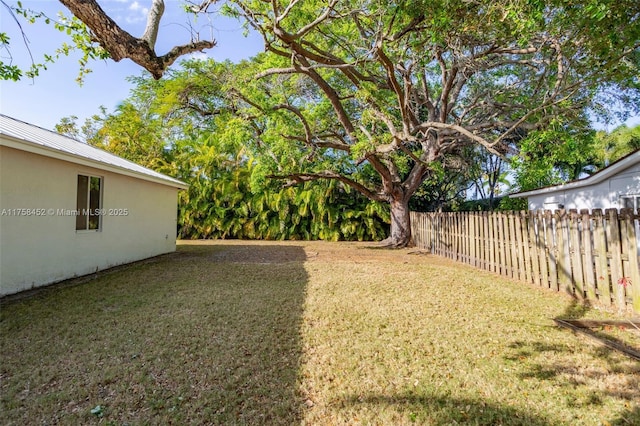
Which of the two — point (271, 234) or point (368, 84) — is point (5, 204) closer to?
point (368, 84)

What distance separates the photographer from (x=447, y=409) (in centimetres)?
230

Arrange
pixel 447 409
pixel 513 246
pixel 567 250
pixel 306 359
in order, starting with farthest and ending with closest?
pixel 513 246, pixel 567 250, pixel 306 359, pixel 447 409

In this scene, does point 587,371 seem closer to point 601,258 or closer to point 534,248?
point 601,258

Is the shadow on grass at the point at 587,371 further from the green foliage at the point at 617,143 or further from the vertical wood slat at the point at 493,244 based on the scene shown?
the green foliage at the point at 617,143

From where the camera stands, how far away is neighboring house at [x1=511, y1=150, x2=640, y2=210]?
7680 mm

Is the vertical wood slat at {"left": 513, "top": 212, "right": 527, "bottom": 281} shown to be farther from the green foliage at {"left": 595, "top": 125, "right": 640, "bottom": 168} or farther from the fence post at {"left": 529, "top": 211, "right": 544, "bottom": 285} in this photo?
the green foliage at {"left": 595, "top": 125, "right": 640, "bottom": 168}

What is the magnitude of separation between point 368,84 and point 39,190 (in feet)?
25.5

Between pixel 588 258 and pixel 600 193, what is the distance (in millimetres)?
5897

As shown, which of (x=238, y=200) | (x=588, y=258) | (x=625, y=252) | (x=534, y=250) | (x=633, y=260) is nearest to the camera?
(x=633, y=260)

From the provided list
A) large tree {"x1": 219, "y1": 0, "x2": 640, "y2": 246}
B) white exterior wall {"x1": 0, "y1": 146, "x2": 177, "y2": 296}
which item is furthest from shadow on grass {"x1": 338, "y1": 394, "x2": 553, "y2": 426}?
white exterior wall {"x1": 0, "y1": 146, "x2": 177, "y2": 296}

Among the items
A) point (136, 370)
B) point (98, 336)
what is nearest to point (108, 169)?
point (98, 336)

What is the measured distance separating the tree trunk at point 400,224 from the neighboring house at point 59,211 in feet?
28.0

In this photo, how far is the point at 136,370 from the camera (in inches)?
112

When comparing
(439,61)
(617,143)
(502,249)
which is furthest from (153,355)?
(617,143)
